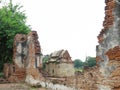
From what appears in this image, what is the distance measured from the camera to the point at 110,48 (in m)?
8.71

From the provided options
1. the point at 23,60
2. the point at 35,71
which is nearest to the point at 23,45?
the point at 23,60

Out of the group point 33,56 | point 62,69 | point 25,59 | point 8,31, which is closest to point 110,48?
point 33,56

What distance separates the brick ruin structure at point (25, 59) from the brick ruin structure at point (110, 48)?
9.83 metres

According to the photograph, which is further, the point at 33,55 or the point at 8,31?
the point at 8,31

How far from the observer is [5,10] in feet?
97.4

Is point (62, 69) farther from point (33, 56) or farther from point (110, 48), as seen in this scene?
point (110, 48)

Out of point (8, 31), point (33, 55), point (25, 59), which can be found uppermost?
point (8, 31)

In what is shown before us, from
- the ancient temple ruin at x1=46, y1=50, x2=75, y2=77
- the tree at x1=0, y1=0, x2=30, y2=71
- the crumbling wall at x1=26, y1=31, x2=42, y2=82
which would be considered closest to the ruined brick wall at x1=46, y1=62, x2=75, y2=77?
the ancient temple ruin at x1=46, y1=50, x2=75, y2=77

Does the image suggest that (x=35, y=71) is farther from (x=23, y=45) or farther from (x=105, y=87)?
(x=105, y=87)

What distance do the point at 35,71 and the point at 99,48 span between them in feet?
31.3

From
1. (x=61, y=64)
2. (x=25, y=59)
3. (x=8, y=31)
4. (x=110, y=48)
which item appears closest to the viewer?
(x=110, y=48)

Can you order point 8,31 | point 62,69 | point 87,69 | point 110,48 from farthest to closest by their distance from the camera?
point 62,69
point 8,31
point 87,69
point 110,48

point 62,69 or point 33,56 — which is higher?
point 62,69

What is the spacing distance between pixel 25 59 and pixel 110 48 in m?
11.8
